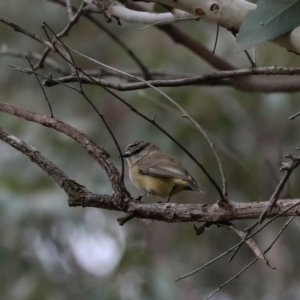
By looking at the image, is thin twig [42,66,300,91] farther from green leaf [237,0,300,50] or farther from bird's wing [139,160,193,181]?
bird's wing [139,160,193,181]

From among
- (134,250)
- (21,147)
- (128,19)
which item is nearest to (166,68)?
(134,250)

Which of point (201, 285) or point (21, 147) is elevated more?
point (21, 147)

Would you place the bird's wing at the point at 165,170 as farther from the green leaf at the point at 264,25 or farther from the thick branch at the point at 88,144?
the green leaf at the point at 264,25

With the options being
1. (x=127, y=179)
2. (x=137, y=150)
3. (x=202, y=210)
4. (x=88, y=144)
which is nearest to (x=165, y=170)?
(x=137, y=150)

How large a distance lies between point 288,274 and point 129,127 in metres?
1.96

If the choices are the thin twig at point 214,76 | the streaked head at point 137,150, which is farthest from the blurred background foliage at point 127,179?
the thin twig at point 214,76

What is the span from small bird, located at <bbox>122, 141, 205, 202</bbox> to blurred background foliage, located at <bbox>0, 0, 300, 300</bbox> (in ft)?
0.93

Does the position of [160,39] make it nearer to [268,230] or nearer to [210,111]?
[210,111]

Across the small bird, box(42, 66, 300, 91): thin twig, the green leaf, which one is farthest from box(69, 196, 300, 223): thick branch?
the small bird

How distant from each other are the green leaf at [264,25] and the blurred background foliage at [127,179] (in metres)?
1.09

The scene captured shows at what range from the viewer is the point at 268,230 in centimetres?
486

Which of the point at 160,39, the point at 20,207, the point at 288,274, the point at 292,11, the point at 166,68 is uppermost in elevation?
the point at 160,39

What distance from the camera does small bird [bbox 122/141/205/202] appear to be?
9.44 ft

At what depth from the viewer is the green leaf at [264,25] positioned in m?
1.72
